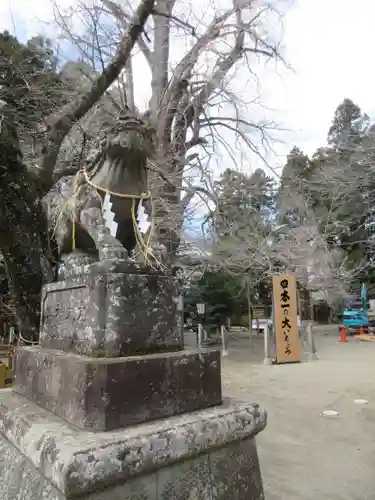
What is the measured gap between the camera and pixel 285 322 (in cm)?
934

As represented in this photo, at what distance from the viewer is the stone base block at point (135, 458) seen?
1.19 meters

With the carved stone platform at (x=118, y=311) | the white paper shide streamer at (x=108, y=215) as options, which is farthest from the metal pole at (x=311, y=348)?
the white paper shide streamer at (x=108, y=215)

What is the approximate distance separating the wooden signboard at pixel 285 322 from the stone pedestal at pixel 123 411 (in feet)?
25.9

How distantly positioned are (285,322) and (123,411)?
842 cm

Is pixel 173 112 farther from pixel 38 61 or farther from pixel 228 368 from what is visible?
pixel 228 368

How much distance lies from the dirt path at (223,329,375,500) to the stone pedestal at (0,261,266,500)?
143 cm

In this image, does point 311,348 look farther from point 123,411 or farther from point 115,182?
point 123,411

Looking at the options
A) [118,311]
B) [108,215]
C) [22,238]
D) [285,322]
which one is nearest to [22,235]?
[22,238]

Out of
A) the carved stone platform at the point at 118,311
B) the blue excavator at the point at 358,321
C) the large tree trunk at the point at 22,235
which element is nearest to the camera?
the carved stone platform at the point at 118,311

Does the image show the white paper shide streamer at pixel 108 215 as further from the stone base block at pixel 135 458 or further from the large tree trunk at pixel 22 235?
the large tree trunk at pixel 22 235

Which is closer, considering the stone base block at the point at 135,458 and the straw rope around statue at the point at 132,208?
the stone base block at the point at 135,458

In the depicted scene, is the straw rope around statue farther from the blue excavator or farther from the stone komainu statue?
the blue excavator

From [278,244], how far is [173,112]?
540 cm

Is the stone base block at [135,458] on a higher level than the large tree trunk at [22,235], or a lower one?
lower
